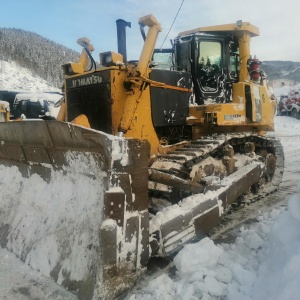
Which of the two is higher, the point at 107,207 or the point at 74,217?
the point at 107,207

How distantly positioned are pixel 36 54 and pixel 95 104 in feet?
218

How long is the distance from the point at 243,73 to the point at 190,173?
8.31 ft

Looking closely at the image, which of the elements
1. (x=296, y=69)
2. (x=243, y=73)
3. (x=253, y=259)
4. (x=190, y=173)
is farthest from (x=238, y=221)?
(x=296, y=69)

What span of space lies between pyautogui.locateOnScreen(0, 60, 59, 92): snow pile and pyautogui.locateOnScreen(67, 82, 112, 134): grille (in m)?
48.3

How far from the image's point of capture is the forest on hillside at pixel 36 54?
59731mm

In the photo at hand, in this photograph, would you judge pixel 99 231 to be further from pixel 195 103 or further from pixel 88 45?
pixel 88 45

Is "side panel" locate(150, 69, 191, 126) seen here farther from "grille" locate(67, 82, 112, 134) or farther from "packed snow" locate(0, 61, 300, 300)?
"packed snow" locate(0, 61, 300, 300)

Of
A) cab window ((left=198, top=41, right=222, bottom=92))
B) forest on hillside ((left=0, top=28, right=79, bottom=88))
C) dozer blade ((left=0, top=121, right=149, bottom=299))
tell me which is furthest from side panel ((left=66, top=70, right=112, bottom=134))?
forest on hillside ((left=0, top=28, right=79, bottom=88))

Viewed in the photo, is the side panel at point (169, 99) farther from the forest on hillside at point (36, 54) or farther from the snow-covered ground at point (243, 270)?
the forest on hillside at point (36, 54)

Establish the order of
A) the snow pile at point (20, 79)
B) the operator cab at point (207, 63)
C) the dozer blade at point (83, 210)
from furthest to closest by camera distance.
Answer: the snow pile at point (20, 79) → the operator cab at point (207, 63) → the dozer blade at point (83, 210)

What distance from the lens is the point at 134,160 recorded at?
7.61 ft

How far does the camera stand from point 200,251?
2.63m

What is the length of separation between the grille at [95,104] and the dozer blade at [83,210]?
3.22 feet

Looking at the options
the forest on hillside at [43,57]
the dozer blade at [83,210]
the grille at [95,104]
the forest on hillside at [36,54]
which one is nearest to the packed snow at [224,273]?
the dozer blade at [83,210]
